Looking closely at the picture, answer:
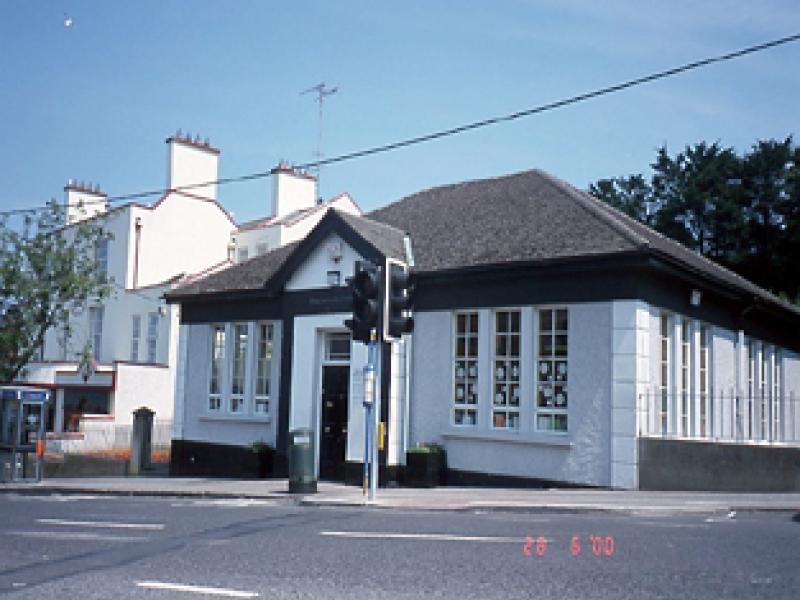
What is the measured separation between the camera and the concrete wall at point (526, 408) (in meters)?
15.6

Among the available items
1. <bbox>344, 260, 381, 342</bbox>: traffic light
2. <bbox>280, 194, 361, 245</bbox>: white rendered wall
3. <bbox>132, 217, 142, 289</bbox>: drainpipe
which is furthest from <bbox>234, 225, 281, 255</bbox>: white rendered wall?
<bbox>344, 260, 381, 342</bbox>: traffic light

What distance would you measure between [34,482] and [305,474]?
9.56m

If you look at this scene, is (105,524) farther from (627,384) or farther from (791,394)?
(791,394)

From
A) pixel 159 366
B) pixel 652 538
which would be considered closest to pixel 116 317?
pixel 159 366

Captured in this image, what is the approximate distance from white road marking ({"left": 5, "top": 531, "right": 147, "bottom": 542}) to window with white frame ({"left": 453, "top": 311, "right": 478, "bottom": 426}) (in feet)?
27.9

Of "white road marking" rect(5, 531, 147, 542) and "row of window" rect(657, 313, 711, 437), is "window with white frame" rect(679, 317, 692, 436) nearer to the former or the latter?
"row of window" rect(657, 313, 711, 437)

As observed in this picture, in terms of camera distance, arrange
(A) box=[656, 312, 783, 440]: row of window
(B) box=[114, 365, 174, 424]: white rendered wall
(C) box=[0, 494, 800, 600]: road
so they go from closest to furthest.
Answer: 1. (C) box=[0, 494, 800, 600]: road
2. (A) box=[656, 312, 783, 440]: row of window
3. (B) box=[114, 365, 174, 424]: white rendered wall

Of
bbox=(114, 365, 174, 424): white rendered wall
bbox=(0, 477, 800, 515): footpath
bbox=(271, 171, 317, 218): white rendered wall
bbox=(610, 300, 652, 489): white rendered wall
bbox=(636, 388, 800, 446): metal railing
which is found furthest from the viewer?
bbox=(271, 171, 317, 218): white rendered wall

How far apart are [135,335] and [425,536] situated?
2651cm

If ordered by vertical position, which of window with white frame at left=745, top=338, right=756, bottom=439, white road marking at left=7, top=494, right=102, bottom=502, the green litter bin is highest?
window with white frame at left=745, top=338, right=756, bottom=439

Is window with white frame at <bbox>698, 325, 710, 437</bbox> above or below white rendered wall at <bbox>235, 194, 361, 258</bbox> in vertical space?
below

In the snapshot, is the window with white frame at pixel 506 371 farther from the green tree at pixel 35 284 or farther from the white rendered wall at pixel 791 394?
the green tree at pixel 35 284

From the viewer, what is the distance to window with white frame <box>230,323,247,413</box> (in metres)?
21.6

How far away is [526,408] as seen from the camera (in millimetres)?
16594
